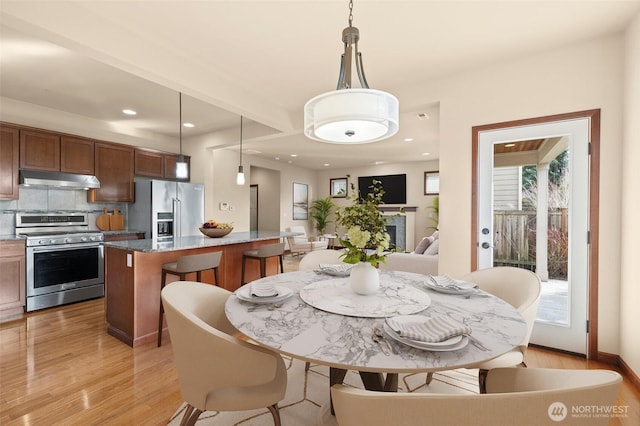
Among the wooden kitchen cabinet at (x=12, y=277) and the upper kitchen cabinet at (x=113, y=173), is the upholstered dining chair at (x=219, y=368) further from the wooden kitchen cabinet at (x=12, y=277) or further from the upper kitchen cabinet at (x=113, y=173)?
the upper kitchen cabinet at (x=113, y=173)

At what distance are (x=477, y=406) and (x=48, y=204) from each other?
17.4 ft

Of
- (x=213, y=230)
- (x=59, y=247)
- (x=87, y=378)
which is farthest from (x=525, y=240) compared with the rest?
(x=59, y=247)

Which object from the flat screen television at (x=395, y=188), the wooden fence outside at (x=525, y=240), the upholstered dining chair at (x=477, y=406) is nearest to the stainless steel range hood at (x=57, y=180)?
the upholstered dining chair at (x=477, y=406)

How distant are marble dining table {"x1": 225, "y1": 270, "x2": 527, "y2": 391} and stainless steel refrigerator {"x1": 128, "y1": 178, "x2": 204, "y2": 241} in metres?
3.54

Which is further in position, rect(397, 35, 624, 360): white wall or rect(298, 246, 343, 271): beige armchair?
rect(298, 246, 343, 271): beige armchair

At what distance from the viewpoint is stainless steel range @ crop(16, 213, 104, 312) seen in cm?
347

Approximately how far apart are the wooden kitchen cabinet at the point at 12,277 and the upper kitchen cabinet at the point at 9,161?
0.64 m

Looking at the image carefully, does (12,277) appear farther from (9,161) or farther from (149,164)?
(149,164)

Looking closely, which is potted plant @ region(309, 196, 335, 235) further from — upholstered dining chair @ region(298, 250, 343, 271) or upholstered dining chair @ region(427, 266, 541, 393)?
upholstered dining chair @ region(427, 266, 541, 393)

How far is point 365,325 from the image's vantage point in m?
1.17

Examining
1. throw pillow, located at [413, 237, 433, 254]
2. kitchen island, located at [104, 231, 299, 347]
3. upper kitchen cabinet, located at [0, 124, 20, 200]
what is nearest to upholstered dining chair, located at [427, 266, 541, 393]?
throw pillow, located at [413, 237, 433, 254]

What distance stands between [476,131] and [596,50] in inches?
38.7

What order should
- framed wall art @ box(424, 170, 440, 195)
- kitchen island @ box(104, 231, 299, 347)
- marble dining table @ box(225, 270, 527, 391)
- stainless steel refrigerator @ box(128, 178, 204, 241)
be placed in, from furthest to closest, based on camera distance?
framed wall art @ box(424, 170, 440, 195) → stainless steel refrigerator @ box(128, 178, 204, 241) → kitchen island @ box(104, 231, 299, 347) → marble dining table @ box(225, 270, 527, 391)

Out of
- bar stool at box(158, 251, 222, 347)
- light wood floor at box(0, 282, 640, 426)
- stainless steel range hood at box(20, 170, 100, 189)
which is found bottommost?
light wood floor at box(0, 282, 640, 426)
